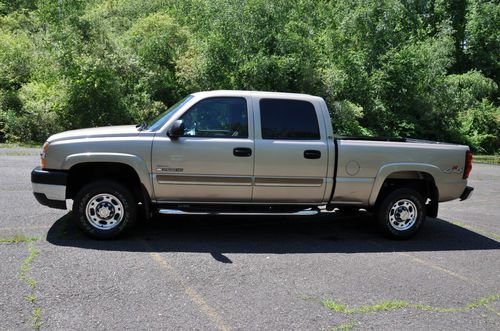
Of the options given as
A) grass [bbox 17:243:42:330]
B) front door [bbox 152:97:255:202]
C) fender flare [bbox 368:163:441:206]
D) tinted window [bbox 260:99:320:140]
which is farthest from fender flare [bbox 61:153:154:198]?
fender flare [bbox 368:163:441:206]

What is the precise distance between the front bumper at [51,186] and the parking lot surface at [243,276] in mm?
502

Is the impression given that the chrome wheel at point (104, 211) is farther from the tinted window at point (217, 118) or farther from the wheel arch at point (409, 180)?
the wheel arch at point (409, 180)

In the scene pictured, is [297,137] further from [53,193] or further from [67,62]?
[67,62]

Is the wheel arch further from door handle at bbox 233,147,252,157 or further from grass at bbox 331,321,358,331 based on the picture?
grass at bbox 331,321,358,331

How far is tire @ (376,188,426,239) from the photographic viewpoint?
7.12m

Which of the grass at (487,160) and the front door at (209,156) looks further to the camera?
the grass at (487,160)

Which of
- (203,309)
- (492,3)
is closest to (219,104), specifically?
(203,309)

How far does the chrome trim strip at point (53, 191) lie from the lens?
20.5ft

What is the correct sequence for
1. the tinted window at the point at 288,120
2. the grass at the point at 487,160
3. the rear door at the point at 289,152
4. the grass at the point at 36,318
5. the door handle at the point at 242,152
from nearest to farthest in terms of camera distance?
1. the grass at the point at 36,318
2. the door handle at the point at 242,152
3. the rear door at the point at 289,152
4. the tinted window at the point at 288,120
5. the grass at the point at 487,160

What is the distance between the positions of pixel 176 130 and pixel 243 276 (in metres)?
2.04

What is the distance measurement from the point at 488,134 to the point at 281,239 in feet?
88.8

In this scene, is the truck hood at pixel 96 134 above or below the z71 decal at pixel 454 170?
above

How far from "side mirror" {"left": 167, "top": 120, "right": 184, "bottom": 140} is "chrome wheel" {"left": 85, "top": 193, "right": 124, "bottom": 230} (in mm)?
1072

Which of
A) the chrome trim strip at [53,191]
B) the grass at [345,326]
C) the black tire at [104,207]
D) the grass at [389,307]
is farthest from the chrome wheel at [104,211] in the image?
the grass at [345,326]
